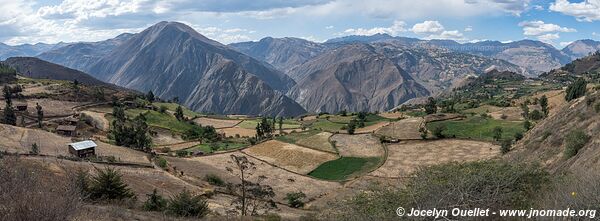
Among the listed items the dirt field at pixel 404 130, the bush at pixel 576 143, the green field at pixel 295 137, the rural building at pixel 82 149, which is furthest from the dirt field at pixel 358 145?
the rural building at pixel 82 149

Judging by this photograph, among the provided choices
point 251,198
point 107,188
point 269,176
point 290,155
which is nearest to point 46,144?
point 269,176

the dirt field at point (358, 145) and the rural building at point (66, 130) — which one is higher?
the rural building at point (66, 130)

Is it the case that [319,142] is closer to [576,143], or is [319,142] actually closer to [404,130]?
[404,130]

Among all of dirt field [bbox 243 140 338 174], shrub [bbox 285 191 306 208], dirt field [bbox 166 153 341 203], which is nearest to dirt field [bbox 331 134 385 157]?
dirt field [bbox 243 140 338 174]

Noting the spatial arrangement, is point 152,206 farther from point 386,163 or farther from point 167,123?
point 167,123

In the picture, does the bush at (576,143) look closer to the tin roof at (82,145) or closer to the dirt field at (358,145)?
the dirt field at (358,145)

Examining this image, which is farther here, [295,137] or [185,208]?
[295,137]
